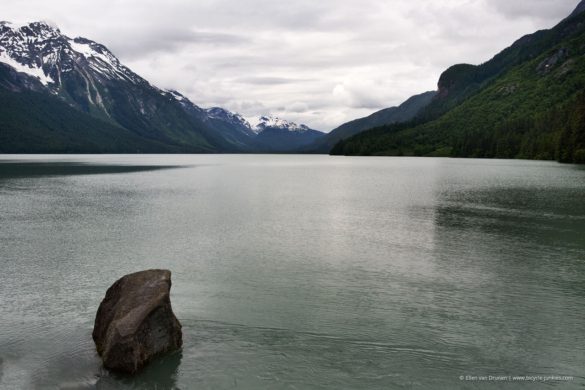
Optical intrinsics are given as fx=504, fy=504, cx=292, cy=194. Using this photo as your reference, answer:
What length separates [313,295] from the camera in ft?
104

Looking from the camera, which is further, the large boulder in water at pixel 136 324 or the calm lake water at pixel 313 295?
the calm lake water at pixel 313 295

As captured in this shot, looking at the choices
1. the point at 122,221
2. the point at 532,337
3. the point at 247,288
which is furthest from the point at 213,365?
the point at 122,221

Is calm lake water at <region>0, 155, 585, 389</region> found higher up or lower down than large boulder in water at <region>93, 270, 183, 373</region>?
lower down

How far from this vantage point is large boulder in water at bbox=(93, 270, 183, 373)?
2109cm

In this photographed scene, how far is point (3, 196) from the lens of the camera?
8862 cm

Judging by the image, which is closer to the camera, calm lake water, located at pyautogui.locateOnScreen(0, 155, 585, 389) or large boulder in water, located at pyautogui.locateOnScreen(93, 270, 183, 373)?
large boulder in water, located at pyautogui.locateOnScreen(93, 270, 183, 373)

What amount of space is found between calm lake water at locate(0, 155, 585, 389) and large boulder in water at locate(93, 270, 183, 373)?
2.10 ft

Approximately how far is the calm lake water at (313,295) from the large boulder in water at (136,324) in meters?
0.64

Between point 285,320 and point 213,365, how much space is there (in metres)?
6.19

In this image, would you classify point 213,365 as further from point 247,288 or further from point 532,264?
point 532,264

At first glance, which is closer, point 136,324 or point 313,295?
point 136,324

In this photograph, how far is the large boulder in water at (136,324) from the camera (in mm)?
21094

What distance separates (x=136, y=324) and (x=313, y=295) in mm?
13124

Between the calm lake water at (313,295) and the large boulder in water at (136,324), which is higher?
the large boulder in water at (136,324)
